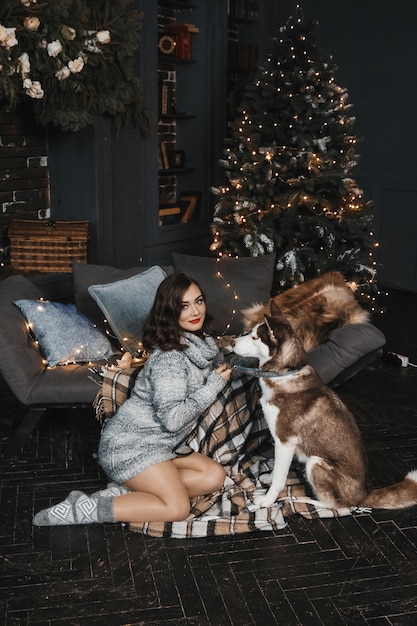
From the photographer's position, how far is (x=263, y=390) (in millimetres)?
3549

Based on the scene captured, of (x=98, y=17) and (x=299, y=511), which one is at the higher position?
(x=98, y=17)

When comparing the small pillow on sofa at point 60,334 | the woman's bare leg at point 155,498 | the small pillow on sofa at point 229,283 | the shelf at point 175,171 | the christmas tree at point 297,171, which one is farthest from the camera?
the shelf at point 175,171

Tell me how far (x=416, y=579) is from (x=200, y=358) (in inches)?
52.8

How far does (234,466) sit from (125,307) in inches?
45.6

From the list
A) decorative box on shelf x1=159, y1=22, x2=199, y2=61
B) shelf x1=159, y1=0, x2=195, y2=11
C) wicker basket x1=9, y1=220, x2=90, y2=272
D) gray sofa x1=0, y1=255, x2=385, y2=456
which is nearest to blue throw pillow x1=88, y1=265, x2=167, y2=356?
gray sofa x1=0, y1=255, x2=385, y2=456

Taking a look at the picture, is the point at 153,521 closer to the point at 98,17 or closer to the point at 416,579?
the point at 416,579

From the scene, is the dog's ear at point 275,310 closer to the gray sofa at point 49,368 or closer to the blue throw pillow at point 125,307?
the gray sofa at point 49,368

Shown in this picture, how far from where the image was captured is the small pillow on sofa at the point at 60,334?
4.25 metres

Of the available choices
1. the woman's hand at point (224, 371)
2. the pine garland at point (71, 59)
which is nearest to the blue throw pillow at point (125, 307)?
the woman's hand at point (224, 371)

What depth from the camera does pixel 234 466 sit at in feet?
13.0

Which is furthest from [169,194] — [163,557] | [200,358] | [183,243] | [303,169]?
[163,557]

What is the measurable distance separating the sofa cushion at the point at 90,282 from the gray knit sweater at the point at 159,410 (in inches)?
43.3

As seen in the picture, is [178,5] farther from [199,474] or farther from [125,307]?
[199,474]

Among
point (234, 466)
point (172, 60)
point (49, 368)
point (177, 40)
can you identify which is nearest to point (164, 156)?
point (172, 60)
